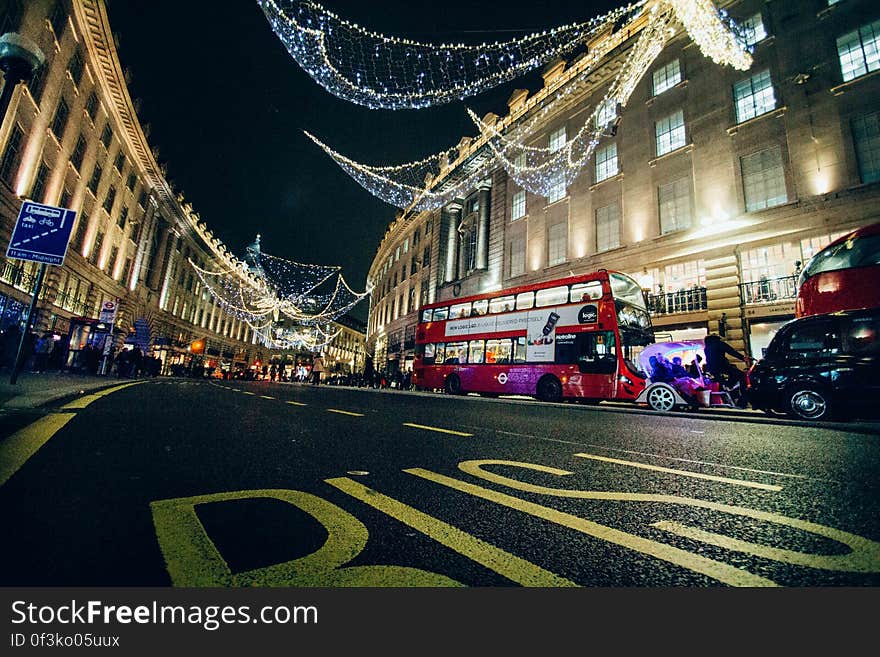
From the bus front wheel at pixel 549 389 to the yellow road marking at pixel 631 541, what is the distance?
36.7ft

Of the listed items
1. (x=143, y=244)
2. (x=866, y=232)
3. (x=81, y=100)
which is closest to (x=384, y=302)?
(x=143, y=244)

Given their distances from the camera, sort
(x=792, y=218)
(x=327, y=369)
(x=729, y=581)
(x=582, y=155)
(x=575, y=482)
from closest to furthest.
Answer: (x=729, y=581) < (x=575, y=482) < (x=792, y=218) < (x=582, y=155) < (x=327, y=369)

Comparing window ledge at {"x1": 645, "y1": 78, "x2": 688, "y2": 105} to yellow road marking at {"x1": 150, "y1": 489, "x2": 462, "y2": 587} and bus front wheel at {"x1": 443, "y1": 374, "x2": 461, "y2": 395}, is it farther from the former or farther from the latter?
yellow road marking at {"x1": 150, "y1": 489, "x2": 462, "y2": 587}

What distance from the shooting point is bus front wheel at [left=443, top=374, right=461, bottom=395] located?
16656 mm

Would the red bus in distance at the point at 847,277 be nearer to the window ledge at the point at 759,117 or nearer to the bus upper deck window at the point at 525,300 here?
the bus upper deck window at the point at 525,300

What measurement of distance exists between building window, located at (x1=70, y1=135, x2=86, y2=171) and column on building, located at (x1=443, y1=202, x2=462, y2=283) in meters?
23.1

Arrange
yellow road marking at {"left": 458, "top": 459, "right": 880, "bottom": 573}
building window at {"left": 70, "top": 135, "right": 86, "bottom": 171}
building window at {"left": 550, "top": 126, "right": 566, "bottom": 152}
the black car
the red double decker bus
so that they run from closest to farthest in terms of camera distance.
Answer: yellow road marking at {"left": 458, "top": 459, "right": 880, "bottom": 573} < the black car < the red double decker bus < building window at {"left": 70, "top": 135, "right": 86, "bottom": 171} < building window at {"left": 550, "top": 126, "right": 566, "bottom": 152}

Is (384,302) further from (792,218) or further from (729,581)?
(729,581)

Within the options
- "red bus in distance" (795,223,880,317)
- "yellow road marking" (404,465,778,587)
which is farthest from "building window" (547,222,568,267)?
"yellow road marking" (404,465,778,587)

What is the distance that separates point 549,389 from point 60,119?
27.8 meters

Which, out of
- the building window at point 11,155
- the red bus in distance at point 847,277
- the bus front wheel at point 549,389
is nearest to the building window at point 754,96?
the red bus in distance at point 847,277

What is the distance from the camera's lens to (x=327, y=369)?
279 feet

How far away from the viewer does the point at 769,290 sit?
47.5ft

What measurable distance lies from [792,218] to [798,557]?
57.5ft
